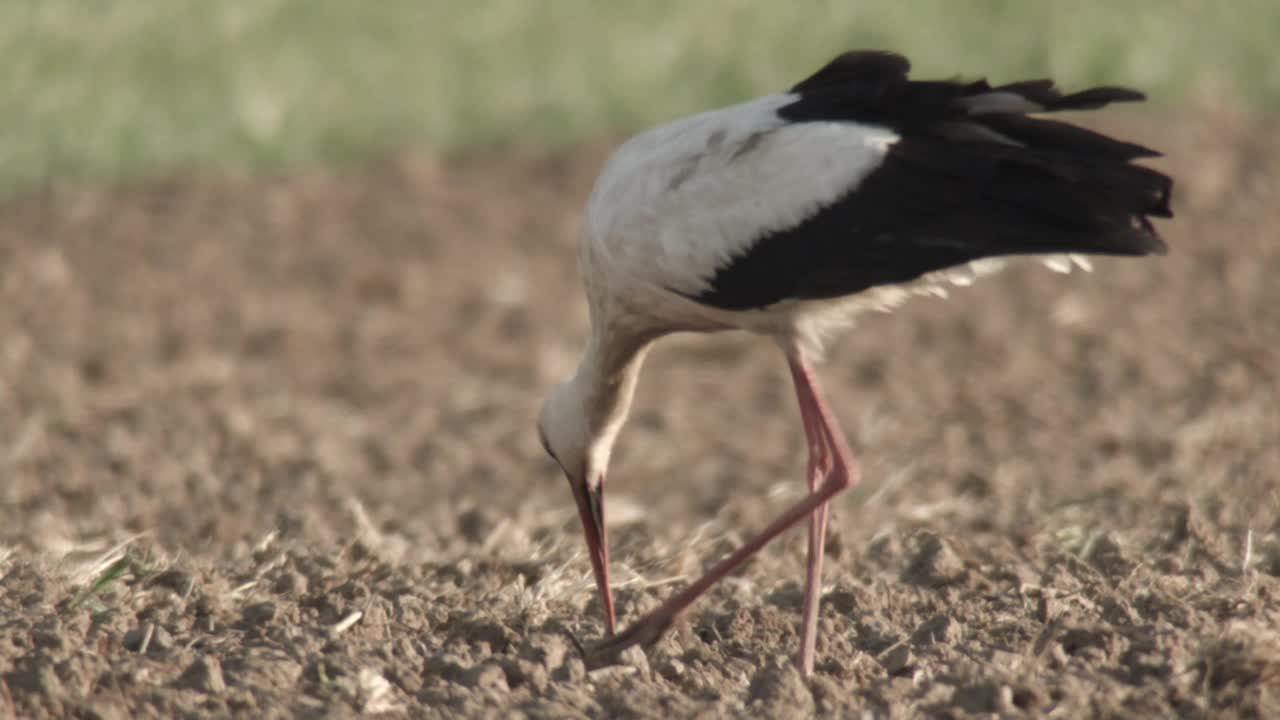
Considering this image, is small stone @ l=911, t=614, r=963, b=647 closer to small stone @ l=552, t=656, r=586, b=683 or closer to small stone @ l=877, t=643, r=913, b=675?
small stone @ l=877, t=643, r=913, b=675

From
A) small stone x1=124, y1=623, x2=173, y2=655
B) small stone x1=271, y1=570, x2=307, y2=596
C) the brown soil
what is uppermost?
small stone x1=124, y1=623, x2=173, y2=655

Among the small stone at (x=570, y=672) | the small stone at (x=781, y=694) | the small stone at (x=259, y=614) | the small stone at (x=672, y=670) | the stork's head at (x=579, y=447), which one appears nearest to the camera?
the small stone at (x=781, y=694)

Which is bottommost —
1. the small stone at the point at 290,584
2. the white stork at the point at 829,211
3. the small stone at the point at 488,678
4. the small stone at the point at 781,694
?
the small stone at the point at 290,584

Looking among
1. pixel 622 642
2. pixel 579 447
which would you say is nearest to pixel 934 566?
pixel 579 447

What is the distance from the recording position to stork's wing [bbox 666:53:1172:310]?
4996 millimetres

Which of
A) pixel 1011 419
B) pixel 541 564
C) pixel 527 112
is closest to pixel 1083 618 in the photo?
pixel 541 564

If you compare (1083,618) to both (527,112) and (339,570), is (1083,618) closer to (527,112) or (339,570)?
(339,570)

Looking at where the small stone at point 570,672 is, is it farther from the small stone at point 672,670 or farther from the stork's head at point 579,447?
the stork's head at point 579,447

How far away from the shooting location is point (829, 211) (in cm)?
532

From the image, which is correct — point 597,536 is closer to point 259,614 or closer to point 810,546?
point 810,546

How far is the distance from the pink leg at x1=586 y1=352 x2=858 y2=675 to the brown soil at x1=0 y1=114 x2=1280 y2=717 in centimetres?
9

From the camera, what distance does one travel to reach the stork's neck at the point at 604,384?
6.01 meters

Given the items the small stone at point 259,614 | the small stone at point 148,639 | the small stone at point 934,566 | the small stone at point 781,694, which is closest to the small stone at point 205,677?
the small stone at point 148,639

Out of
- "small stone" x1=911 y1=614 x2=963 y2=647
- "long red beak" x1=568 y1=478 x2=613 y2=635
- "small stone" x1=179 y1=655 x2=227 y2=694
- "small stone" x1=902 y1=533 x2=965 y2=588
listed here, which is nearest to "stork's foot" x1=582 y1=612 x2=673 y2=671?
"long red beak" x1=568 y1=478 x2=613 y2=635
